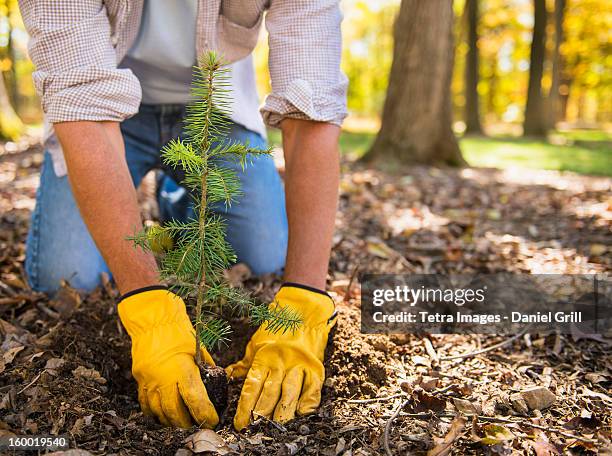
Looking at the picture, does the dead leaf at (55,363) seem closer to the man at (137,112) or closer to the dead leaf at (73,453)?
the man at (137,112)

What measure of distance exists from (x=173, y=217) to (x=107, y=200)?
0.97 meters

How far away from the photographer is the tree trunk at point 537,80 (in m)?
13.0

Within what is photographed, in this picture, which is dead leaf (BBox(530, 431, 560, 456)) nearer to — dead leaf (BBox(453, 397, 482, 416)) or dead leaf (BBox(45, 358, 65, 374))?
dead leaf (BBox(453, 397, 482, 416))

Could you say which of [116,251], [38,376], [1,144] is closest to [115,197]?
[116,251]

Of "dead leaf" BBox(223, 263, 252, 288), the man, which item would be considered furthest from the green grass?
the man

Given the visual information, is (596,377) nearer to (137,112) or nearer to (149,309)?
(149,309)

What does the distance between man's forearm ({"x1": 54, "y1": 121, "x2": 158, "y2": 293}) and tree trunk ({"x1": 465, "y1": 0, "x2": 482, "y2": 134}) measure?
43.8 feet

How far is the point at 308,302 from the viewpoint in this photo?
166 cm

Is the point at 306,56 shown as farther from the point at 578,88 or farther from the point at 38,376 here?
the point at 578,88

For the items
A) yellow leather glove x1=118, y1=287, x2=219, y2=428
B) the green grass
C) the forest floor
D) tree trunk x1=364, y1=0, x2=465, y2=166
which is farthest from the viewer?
the green grass

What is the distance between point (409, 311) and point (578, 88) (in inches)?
1127

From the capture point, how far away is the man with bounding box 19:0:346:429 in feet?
4.95

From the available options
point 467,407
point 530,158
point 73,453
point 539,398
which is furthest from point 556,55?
point 73,453

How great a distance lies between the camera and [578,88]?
26.8 metres
